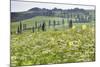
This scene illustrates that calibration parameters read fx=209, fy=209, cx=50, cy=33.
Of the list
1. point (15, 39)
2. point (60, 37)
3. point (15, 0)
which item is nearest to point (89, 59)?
point (60, 37)

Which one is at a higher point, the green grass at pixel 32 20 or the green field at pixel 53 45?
the green grass at pixel 32 20

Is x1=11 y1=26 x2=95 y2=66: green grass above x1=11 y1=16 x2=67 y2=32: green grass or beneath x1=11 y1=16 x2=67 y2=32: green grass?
beneath

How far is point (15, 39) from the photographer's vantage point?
238cm

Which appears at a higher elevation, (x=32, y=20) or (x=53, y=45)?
(x=32, y=20)

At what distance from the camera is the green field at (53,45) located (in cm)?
240

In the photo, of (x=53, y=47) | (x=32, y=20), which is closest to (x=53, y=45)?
(x=53, y=47)

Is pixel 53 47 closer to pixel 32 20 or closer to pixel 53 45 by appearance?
pixel 53 45

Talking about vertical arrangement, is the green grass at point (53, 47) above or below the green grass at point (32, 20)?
below

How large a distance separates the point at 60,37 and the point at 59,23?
175 millimetres

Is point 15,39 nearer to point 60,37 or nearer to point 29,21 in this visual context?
point 29,21

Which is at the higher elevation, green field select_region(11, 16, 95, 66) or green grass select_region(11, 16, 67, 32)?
green grass select_region(11, 16, 67, 32)

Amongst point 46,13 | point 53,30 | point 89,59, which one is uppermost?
point 46,13

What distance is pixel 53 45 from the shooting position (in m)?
2.56

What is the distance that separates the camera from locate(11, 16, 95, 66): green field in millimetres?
2403
